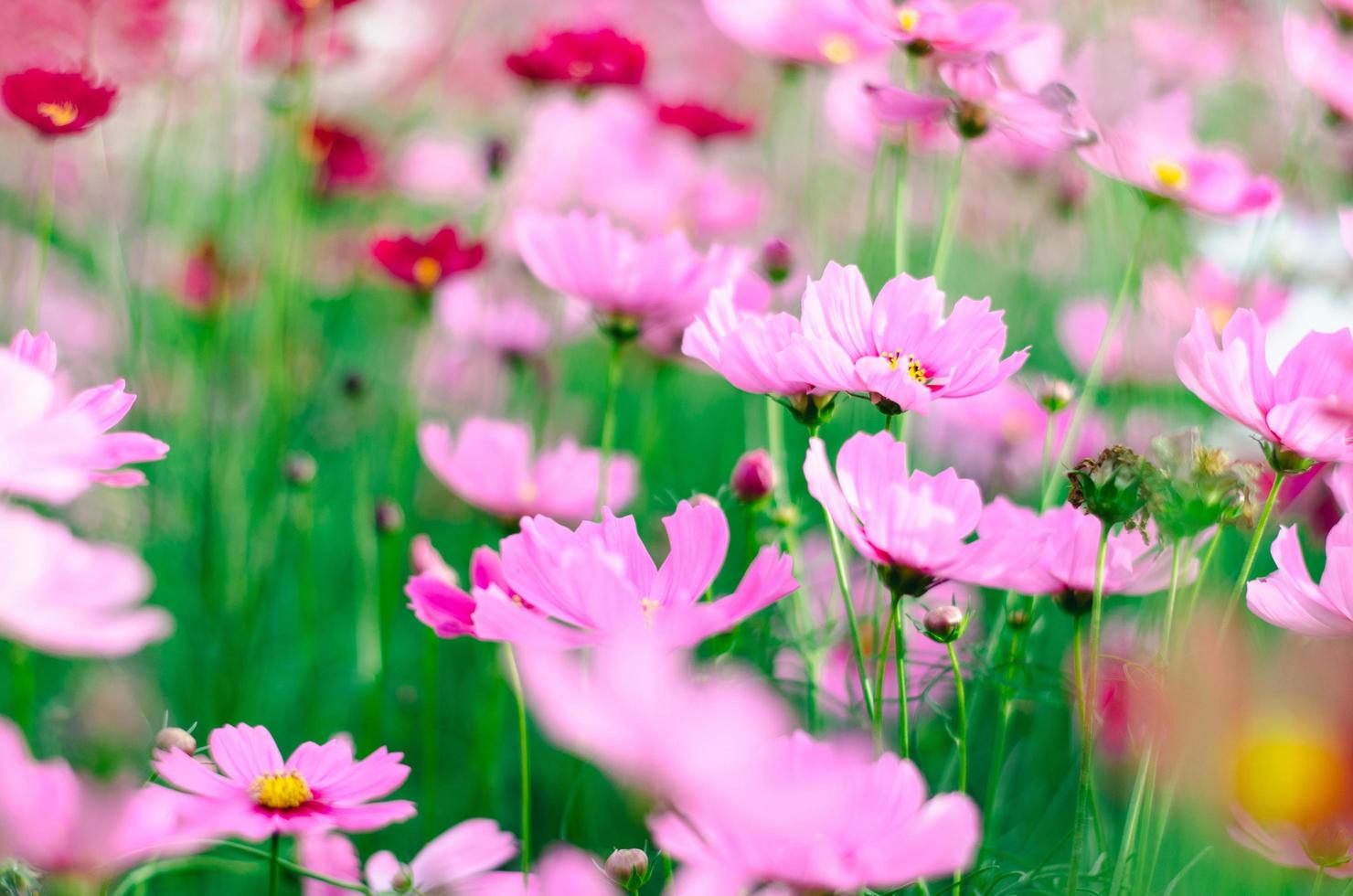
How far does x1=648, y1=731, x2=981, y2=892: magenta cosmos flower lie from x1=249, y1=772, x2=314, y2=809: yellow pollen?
0.53 ft

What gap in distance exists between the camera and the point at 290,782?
0.44 metres

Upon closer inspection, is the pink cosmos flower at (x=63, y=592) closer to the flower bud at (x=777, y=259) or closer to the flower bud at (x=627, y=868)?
the flower bud at (x=627, y=868)

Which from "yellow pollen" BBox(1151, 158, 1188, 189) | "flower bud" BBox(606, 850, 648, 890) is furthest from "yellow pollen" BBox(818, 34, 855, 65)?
"flower bud" BBox(606, 850, 648, 890)

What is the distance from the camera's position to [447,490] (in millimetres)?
1264

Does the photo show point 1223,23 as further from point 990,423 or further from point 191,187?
point 191,187

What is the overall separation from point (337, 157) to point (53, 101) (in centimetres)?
53

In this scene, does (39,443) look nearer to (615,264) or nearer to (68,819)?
(68,819)

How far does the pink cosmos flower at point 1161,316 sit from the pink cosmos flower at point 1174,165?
0.36 feet

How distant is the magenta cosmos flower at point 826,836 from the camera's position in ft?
0.98

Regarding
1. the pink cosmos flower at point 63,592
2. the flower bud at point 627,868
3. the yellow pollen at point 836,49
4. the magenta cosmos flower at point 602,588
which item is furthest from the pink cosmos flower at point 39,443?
the yellow pollen at point 836,49

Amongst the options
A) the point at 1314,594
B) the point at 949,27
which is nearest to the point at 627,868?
the point at 1314,594

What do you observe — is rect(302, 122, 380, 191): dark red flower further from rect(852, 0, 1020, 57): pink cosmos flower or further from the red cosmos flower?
rect(852, 0, 1020, 57): pink cosmos flower

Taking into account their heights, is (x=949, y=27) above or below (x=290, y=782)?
above

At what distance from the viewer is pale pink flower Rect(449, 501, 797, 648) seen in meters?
0.36
